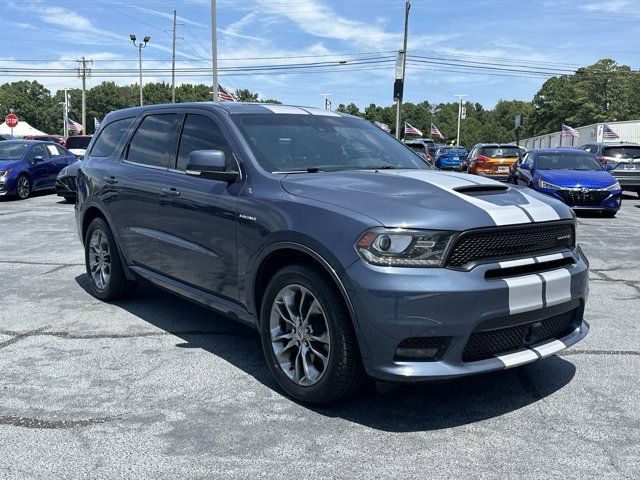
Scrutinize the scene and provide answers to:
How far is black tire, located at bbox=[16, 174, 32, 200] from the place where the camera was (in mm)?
16227

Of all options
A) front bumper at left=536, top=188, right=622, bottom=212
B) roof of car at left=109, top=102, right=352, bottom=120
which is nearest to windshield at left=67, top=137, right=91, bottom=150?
front bumper at left=536, top=188, right=622, bottom=212

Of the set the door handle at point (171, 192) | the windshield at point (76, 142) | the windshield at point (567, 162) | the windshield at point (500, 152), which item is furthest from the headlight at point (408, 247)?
the windshield at point (76, 142)

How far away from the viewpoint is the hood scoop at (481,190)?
351 cm

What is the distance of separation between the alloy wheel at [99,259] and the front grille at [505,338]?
3.80 metres

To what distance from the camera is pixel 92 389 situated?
12.3 ft

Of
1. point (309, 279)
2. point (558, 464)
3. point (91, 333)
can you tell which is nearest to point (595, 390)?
point (558, 464)

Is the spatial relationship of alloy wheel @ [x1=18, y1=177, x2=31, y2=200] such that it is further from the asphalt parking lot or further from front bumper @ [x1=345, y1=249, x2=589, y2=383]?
front bumper @ [x1=345, y1=249, x2=589, y2=383]

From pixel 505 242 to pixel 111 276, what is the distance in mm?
3854

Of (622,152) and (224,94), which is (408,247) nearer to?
(622,152)

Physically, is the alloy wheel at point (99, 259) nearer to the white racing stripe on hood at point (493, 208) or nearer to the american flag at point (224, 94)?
the white racing stripe on hood at point (493, 208)

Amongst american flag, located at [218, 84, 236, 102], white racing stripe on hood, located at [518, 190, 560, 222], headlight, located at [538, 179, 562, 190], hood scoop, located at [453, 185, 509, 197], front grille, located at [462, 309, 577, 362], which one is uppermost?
american flag, located at [218, 84, 236, 102]

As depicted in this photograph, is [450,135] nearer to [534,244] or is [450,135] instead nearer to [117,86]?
[117,86]

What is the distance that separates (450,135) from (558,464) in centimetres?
12178

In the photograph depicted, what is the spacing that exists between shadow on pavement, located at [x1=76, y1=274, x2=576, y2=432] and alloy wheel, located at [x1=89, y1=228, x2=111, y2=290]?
123 cm
